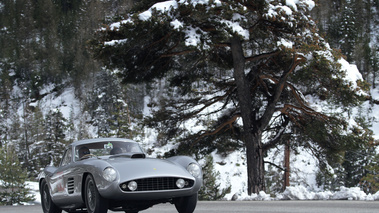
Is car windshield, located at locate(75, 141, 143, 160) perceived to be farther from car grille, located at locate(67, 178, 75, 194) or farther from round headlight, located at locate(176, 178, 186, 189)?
round headlight, located at locate(176, 178, 186, 189)

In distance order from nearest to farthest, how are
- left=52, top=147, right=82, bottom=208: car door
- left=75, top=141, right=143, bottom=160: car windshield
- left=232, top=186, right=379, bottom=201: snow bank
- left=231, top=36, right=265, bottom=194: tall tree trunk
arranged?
left=52, top=147, right=82, bottom=208: car door, left=75, top=141, right=143, bottom=160: car windshield, left=232, top=186, right=379, bottom=201: snow bank, left=231, top=36, right=265, bottom=194: tall tree trunk

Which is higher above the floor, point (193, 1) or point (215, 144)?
point (193, 1)

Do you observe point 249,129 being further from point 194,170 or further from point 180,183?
point 180,183

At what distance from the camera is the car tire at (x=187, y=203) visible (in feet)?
23.0

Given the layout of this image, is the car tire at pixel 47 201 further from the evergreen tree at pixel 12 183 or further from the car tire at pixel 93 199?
the evergreen tree at pixel 12 183

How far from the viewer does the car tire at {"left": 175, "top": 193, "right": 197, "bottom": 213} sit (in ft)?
23.0

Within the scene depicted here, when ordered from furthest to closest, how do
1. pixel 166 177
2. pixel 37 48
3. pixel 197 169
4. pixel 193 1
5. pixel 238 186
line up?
pixel 37 48
pixel 238 186
pixel 193 1
pixel 197 169
pixel 166 177

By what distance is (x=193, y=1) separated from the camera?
1461cm

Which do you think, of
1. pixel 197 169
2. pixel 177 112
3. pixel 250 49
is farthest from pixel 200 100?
pixel 197 169

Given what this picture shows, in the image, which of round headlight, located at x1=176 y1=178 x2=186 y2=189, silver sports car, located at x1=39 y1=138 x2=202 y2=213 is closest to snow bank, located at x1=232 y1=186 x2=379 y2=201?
silver sports car, located at x1=39 y1=138 x2=202 y2=213

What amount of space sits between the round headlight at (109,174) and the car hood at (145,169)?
0.28ft

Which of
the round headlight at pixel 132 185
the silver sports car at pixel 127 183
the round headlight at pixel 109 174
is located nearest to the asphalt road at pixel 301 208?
the silver sports car at pixel 127 183

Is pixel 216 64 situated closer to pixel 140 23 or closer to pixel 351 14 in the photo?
pixel 140 23

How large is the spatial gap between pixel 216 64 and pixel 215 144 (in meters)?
3.57
